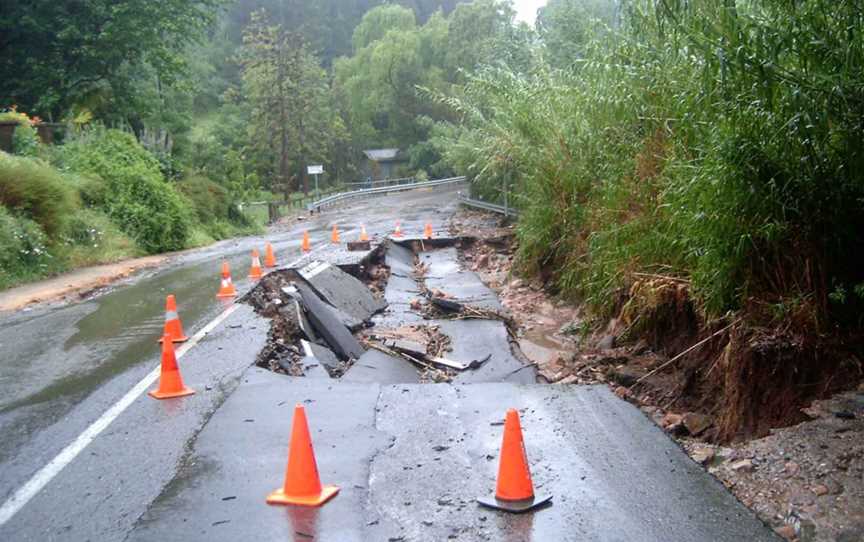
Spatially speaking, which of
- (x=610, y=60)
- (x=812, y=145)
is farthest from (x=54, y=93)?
(x=812, y=145)

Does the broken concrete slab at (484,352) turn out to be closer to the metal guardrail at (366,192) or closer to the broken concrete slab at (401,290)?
the broken concrete slab at (401,290)

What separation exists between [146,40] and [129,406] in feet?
81.9

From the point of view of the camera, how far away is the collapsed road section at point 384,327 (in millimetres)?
9703

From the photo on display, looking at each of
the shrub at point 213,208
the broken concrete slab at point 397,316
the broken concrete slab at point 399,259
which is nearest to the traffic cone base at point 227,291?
the broken concrete slab at point 397,316

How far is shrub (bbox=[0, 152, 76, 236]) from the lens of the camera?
18062mm

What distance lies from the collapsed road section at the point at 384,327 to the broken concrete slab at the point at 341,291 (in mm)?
26

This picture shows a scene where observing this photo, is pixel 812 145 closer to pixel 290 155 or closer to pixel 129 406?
pixel 129 406

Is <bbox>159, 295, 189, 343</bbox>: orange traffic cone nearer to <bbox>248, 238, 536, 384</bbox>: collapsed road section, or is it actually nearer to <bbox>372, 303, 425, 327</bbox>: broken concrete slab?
<bbox>248, 238, 536, 384</bbox>: collapsed road section

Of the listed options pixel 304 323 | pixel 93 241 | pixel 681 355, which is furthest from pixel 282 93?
pixel 681 355

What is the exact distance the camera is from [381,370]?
9.54 metres

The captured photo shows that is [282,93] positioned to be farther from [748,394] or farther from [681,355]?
[748,394]

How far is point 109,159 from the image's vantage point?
25.7 meters

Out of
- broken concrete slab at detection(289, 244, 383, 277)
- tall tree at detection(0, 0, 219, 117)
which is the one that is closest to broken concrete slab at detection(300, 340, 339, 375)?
broken concrete slab at detection(289, 244, 383, 277)

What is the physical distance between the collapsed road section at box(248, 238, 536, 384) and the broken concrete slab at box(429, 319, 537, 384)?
0.04 feet
